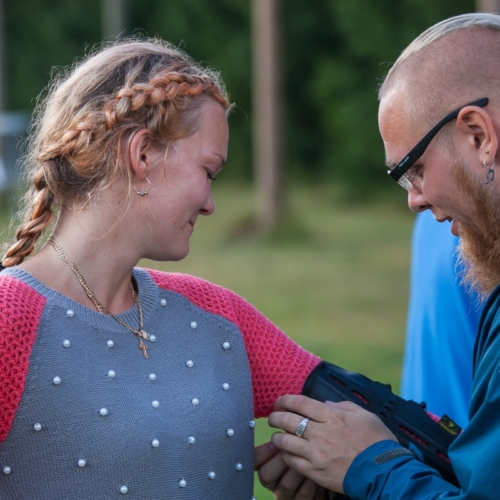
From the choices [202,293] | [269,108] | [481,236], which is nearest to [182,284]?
[202,293]

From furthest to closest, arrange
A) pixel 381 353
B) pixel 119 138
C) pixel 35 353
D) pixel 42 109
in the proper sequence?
1. pixel 381 353
2. pixel 42 109
3. pixel 119 138
4. pixel 35 353

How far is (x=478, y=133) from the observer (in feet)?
6.32

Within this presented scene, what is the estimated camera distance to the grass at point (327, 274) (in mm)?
7200

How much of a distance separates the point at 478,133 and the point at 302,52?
19.3 metres

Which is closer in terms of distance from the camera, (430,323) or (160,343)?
(160,343)

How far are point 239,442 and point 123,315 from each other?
0.42 m

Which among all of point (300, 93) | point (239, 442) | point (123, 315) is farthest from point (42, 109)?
point (300, 93)

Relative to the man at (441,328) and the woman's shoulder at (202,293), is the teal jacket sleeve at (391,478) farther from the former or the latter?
the man at (441,328)

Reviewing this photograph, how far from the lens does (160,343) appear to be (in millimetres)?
2160

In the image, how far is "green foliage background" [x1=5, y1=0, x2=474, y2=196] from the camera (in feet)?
58.3

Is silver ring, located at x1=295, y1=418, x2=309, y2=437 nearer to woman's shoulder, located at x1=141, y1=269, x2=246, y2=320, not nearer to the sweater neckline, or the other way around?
woman's shoulder, located at x1=141, y1=269, x2=246, y2=320

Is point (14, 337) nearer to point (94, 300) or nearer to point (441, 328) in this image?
point (94, 300)

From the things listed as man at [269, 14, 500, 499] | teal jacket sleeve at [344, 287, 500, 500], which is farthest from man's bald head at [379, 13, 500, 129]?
teal jacket sleeve at [344, 287, 500, 500]

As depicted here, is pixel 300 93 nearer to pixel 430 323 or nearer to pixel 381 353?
pixel 381 353
